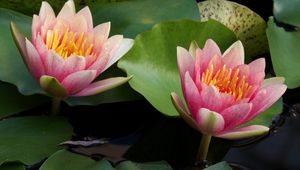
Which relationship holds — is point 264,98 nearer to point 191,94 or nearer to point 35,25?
point 191,94

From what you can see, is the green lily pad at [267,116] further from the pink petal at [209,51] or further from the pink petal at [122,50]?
the pink petal at [122,50]

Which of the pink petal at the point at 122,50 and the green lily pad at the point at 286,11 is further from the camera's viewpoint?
the green lily pad at the point at 286,11

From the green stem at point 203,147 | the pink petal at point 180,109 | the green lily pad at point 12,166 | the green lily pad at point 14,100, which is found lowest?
the green stem at point 203,147

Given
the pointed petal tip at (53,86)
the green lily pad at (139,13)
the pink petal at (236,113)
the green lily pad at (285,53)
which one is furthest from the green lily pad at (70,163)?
the green lily pad at (285,53)

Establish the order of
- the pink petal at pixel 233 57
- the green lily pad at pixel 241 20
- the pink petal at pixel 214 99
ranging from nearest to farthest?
the pink petal at pixel 214 99, the pink petal at pixel 233 57, the green lily pad at pixel 241 20

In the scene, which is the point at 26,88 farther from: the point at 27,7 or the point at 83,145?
the point at 27,7

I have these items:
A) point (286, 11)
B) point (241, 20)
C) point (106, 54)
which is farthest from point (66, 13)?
point (286, 11)

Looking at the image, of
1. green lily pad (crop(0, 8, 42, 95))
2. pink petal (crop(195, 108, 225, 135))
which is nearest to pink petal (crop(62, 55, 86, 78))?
green lily pad (crop(0, 8, 42, 95))
